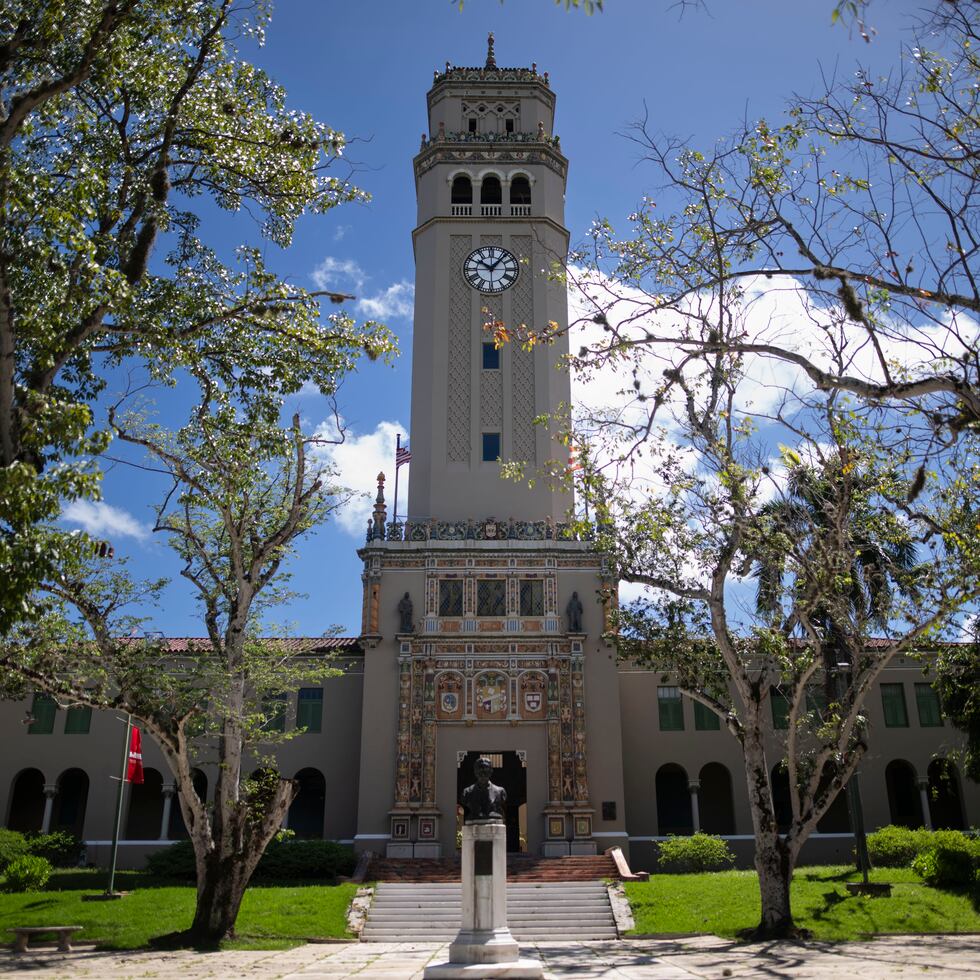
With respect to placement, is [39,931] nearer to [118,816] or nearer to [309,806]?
[118,816]

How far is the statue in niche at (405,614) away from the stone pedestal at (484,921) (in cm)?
1739

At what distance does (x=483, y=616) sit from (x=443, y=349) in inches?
406

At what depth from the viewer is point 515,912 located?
23.5 m

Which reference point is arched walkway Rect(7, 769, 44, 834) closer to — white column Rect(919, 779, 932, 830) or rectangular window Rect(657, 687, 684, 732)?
rectangular window Rect(657, 687, 684, 732)

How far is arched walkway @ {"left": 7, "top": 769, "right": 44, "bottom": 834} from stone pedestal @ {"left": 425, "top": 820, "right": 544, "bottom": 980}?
2672cm

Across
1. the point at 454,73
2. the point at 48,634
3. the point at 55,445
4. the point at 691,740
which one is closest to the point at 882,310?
the point at 55,445

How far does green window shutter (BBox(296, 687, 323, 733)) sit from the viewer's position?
33.5m

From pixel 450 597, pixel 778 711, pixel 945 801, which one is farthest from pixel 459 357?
pixel 945 801

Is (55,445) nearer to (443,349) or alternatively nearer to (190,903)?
(190,903)

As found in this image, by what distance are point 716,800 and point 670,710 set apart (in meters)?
4.83

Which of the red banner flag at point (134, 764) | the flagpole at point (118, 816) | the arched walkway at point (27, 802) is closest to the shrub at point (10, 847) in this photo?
the flagpole at point (118, 816)

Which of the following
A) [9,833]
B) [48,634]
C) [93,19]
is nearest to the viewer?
[93,19]

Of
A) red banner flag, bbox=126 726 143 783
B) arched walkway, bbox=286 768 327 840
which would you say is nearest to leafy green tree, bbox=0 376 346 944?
red banner flag, bbox=126 726 143 783

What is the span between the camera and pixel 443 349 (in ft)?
119
